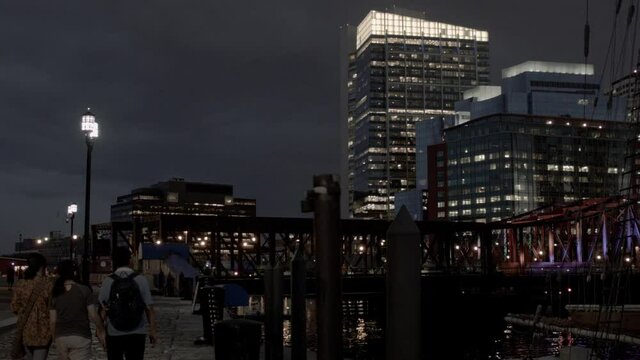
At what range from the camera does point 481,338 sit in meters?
53.8

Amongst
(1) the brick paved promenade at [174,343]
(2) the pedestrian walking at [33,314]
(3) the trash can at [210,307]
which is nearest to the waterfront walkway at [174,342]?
(1) the brick paved promenade at [174,343]

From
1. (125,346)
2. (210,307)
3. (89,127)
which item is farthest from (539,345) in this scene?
(125,346)

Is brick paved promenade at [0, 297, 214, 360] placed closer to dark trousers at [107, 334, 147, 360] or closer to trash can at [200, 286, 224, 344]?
trash can at [200, 286, 224, 344]

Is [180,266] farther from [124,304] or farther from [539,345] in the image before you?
[124,304]

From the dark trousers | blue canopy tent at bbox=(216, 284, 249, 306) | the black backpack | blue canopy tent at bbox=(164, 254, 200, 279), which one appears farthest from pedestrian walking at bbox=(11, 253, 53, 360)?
blue canopy tent at bbox=(164, 254, 200, 279)

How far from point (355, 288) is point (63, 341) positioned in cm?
6337

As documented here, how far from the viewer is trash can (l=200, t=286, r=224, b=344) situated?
60.6 ft

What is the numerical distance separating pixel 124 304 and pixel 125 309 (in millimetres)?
64

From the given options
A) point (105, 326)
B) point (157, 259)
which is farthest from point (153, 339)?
point (157, 259)

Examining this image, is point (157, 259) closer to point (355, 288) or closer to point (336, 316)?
point (355, 288)

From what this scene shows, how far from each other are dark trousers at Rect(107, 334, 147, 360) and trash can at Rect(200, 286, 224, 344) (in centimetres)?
889

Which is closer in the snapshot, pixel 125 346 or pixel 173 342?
pixel 125 346

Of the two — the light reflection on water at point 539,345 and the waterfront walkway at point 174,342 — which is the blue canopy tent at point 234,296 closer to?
the waterfront walkway at point 174,342

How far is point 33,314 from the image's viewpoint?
10703 mm
